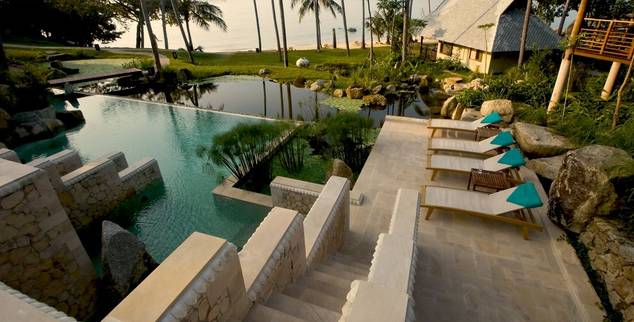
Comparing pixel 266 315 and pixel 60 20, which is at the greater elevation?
pixel 60 20

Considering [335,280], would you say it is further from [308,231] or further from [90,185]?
[90,185]

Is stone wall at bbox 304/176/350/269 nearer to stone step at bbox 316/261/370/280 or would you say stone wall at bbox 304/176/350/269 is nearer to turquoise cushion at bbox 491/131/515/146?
stone step at bbox 316/261/370/280

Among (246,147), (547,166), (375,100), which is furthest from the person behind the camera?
(375,100)

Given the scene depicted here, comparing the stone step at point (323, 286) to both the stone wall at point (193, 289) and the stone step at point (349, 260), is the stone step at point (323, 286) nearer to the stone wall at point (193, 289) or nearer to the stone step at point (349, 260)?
the stone step at point (349, 260)

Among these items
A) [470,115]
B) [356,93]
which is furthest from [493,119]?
[356,93]

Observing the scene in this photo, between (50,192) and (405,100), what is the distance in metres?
13.5

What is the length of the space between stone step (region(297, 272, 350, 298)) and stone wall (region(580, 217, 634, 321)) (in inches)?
120

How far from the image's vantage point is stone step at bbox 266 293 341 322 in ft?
8.27

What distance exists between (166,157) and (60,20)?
3411 cm

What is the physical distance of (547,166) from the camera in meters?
6.02

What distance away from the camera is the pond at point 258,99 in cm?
1282

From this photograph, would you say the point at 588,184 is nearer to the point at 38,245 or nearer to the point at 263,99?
the point at 38,245

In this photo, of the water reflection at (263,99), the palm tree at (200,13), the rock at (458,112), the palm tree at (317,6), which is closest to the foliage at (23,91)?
the water reflection at (263,99)

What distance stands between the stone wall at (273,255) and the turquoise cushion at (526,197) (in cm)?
336
